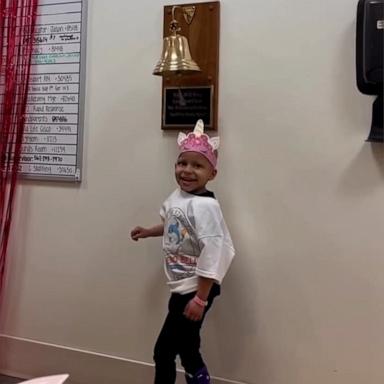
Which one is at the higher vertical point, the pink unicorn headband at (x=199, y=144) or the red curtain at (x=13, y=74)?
the red curtain at (x=13, y=74)

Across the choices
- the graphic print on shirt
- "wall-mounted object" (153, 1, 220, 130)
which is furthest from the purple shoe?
"wall-mounted object" (153, 1, 220, 130)

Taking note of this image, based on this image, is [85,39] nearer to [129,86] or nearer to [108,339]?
[129,86]

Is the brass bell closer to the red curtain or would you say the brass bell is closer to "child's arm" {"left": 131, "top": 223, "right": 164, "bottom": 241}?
"child's arm" {"left": 131, "top": 223, "right": 164, "bottom": 241}

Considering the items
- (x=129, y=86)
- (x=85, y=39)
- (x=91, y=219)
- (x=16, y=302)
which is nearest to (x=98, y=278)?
(x=91, y=219)

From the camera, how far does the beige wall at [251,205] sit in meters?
2.00

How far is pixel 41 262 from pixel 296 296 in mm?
1273

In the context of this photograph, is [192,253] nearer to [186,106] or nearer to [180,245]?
[180,245]

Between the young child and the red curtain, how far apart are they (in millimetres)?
934

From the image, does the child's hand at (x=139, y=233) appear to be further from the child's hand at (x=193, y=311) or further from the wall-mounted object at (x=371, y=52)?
the wall-mounted object at (x=371, y=52)

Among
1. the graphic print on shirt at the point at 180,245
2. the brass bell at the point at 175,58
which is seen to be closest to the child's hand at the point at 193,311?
the graphic print on shirt at the point at 180,245

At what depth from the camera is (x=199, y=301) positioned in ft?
6.29

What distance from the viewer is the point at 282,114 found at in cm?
209

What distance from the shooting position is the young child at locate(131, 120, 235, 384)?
75.3 inches

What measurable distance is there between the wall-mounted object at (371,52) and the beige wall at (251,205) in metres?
0.06
